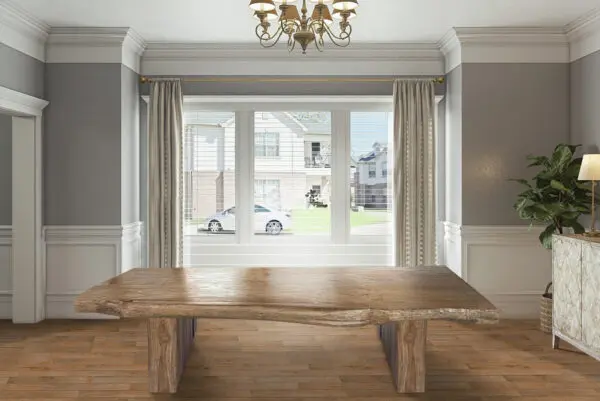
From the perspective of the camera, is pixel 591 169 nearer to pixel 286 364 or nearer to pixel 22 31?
pixel 286 364

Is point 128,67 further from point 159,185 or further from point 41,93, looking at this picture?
point 159,185

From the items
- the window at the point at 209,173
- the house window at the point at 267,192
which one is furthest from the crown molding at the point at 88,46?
the house window at the point at 267,192

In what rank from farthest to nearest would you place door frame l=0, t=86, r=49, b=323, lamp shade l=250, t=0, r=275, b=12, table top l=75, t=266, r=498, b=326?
door frame l=0, t=86, r=49, b=323 < lamp shade l=250, t=0, r=275, b=12 < table top l=75, t=266, r=498, b=326

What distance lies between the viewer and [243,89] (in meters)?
5.53

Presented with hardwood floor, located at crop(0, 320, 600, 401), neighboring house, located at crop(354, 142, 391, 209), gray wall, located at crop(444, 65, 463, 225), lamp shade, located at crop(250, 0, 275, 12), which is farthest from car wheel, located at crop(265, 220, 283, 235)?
lamp shade, located at crop(250, 0, 275, 12)

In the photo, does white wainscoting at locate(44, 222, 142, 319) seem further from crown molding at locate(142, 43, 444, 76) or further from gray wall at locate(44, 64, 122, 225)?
crown molding at locate(142, 43, 444, 76)

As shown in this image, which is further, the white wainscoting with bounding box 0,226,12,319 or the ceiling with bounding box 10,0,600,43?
the white wainscoting with bounding box 0,226,12,319

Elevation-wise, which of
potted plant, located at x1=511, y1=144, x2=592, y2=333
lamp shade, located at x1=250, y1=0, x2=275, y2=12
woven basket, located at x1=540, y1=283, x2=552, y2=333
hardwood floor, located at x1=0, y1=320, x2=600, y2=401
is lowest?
hardwood floor, located at x1=0, y1=320, x2=600, y2=401

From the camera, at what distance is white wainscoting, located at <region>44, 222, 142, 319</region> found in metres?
5.09

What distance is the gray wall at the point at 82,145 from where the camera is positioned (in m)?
5.06

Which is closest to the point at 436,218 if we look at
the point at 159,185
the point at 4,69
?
the point at 159,185

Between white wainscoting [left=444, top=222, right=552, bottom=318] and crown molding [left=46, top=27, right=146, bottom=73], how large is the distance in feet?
11.2

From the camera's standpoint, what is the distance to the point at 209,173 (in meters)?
5.78

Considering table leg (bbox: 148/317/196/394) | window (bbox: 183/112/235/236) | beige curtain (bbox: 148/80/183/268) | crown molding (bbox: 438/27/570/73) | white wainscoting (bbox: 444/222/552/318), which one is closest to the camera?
table leg (bbox: 148/317/196/394)
